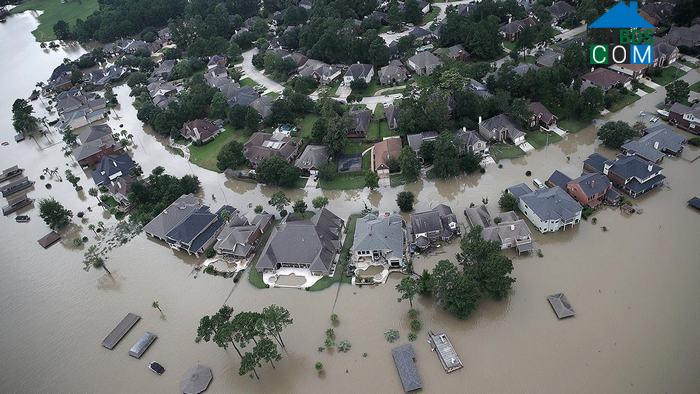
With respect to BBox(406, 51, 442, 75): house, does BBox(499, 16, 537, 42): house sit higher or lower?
higher

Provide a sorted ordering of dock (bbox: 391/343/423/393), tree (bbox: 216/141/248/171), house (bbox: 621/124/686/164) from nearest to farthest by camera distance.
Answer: dock (bbox: 391/343/423/393)
house (bbox: 621/124/686/164)
tree (bbox: 216/141/248/171)

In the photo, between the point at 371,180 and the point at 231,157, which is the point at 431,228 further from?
the point at 231,157

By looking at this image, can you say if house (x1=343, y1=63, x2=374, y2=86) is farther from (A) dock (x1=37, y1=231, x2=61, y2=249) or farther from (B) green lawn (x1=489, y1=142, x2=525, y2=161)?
(A) dock (x1=37, y1=231, x2=61, y2=249)

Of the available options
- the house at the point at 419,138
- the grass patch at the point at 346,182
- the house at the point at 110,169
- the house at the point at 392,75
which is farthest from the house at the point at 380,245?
the house at the point at 110,169

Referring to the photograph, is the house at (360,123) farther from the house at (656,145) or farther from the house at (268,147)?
the house at (656,145)

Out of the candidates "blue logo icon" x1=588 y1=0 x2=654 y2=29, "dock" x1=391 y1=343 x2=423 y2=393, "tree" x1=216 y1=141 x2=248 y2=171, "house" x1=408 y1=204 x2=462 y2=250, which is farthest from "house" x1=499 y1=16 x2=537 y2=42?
"dock" x1=391 y1=343 x2=423 y2=393

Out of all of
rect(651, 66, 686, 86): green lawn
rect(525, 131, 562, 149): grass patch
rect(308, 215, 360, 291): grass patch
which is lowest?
rect(308, 215, 360, 291): grass patch

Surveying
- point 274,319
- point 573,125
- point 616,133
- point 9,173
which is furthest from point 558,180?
point 9,173
